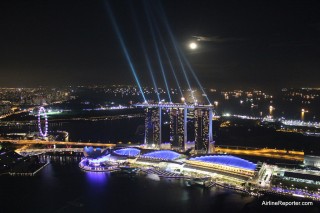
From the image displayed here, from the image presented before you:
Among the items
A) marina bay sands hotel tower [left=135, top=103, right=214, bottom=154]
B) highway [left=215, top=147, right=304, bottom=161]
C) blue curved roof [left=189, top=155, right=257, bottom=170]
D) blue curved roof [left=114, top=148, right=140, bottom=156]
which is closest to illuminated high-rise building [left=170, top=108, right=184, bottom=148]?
marina bay sands hotel tower [left=135, top=103, right=214, bottom=154]

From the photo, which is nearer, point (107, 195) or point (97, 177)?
point (107, 195)

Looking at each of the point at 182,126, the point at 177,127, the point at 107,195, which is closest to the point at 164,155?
the point at 182,126

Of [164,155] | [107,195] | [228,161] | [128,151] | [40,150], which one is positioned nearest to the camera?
[107,195]

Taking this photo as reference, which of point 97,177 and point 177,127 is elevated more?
point 177,127

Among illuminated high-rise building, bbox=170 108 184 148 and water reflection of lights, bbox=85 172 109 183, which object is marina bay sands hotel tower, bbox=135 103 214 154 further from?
water reflection of lights, bbox=85 172 109 183

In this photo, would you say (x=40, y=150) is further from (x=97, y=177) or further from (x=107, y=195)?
(x=107, y=195)

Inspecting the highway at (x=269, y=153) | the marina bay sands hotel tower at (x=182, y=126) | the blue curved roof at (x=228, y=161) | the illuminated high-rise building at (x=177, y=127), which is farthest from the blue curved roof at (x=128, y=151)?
the highway at (x=269, y=153)

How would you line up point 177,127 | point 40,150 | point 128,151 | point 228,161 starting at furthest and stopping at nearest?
point 177,127 < point 40,150 < point 128,151 < point 228,161

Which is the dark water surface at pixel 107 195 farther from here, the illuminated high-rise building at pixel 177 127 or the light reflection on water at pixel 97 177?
the illuminated high-rise building at pixel 177 127
